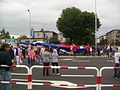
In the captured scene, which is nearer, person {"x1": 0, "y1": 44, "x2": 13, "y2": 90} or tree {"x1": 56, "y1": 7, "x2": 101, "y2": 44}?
person {"x1": 0, "y1": 44, "x2": 13, "y2": 90}

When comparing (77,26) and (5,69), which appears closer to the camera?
(5,69)

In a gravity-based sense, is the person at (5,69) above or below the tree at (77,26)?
below

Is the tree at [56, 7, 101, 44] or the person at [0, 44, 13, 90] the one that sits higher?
the tree at [56, 7, 101, 44]

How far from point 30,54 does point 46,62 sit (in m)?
8.11

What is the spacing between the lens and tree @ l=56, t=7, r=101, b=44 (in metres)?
85.7

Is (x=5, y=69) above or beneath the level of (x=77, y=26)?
beneath

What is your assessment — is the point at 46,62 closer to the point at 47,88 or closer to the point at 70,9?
the point at 47,88

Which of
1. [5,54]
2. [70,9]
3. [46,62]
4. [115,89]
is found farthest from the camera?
[70,9]

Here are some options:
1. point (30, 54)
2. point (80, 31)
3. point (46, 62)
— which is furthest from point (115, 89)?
point (80, 31)

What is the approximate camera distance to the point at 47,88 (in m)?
14.4

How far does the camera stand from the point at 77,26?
85.5 m

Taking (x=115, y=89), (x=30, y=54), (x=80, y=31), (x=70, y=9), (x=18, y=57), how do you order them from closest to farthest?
(x=115, y=89) < (x=18, y=57) < (x=30, y=54) < (x=80, y=31) < (x=70, y=9)

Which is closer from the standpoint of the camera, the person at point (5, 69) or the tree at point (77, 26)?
the person at point (5, 69)

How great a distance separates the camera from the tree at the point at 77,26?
85.7m
